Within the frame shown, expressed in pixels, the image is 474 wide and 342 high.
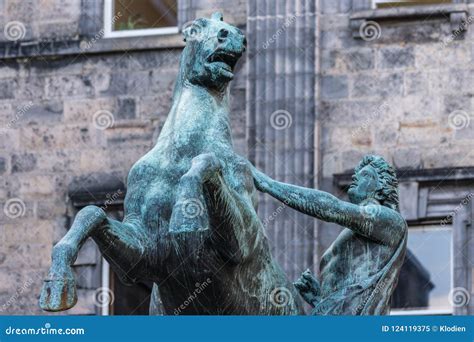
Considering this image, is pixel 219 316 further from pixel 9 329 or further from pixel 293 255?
pixel 293 255

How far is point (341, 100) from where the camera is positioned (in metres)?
29.5

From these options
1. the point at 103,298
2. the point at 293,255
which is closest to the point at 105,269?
the point at 103,298

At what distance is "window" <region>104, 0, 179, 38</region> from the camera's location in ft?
98.7

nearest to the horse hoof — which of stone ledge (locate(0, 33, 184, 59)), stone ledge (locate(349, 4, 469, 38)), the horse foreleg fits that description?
→ the horse foreleg

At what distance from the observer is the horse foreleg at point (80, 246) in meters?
16.0

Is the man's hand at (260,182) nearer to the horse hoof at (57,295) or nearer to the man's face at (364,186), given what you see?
the man's face at (364,186)

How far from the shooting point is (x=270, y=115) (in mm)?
29344

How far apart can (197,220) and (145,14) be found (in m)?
14.2

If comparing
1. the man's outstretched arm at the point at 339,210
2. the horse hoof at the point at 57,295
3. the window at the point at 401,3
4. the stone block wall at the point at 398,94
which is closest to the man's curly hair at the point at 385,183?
the man's outstretched arm at the point at 339,210

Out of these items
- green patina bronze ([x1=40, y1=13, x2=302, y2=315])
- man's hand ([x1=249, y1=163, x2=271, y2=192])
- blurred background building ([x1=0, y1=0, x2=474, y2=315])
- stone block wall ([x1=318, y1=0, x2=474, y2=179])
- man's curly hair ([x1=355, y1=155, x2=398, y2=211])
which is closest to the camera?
green patina bronze ([x1=40, y1=13, x2=302, y2=315])

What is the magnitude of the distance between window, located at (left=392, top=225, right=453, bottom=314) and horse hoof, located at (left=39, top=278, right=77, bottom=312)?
1266 centimetres

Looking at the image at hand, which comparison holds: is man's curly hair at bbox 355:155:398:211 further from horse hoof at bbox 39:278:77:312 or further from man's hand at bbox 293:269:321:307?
horse hoof at bbox 39:278:77:312

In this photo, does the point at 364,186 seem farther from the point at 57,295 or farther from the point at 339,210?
the point at 57,295

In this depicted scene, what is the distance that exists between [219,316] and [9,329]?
1330 millimetres
